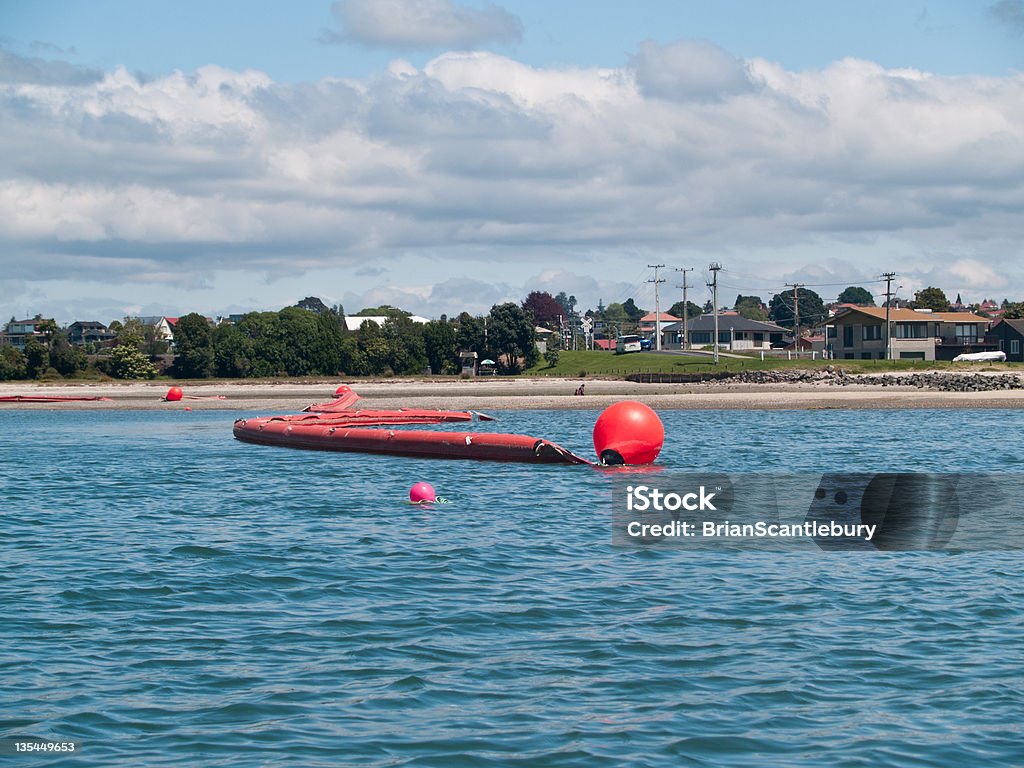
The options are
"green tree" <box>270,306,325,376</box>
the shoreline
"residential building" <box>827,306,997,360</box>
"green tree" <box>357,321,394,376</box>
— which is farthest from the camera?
"residential building" <box>827,306,997,360</box>

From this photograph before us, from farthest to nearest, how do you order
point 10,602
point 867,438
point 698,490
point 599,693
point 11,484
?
point 867,438
point 11,484
point 698,490
point 10,602
point 599,693

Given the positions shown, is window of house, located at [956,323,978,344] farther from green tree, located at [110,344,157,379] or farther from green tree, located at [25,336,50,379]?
green tree, located at [25,336,50,379]

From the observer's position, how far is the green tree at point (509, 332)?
101750mm

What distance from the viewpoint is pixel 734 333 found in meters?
125

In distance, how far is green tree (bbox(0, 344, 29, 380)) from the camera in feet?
308

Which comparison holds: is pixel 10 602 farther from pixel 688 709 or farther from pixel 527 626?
pixel 688 709

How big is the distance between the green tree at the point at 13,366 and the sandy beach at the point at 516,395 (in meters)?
11.7

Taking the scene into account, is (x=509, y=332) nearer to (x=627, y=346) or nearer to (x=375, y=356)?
(x=375, y=356)

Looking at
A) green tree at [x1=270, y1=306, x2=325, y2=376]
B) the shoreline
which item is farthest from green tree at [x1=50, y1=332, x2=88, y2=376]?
green tree at [x1=270, y1=306, x2=325, y2=376]

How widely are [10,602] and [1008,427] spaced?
39491 mm

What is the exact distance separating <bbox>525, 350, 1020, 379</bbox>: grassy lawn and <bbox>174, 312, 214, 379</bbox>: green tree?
2789 centimetres

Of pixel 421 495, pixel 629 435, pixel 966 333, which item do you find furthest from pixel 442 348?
pixel 421 495

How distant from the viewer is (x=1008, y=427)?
4388 centimetres

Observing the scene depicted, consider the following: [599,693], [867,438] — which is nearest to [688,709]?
[599,693]
